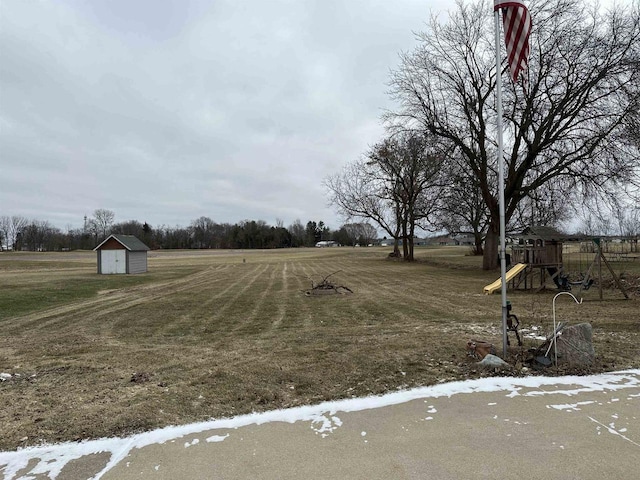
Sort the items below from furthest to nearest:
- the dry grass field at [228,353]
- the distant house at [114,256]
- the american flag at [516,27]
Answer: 1. the distant house at [114,256]
2. the american flag at [516,27]
3. the dry grass field at [228,353]

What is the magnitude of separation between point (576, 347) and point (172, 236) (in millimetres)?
125727

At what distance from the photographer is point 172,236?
399 ft

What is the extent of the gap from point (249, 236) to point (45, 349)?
11253 cm

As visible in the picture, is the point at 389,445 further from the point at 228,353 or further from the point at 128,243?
the point at 128,243

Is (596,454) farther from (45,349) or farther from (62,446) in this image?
(45,349)

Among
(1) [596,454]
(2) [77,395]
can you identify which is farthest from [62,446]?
(1) [596,454]

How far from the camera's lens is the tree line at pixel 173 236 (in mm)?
107562

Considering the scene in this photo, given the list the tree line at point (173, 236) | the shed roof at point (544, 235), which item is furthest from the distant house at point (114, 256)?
the tree line at point (173, 236)

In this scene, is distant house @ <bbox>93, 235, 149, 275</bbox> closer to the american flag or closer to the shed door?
the shed door

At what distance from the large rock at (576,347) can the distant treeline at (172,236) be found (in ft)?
324

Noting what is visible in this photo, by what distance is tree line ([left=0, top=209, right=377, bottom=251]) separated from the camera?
10756cm

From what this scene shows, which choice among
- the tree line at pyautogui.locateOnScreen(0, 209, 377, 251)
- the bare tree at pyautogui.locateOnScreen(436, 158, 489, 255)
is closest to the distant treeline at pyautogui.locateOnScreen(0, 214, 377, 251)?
the tree line at pyautogui.locateOnScreen(0, 209, 377, 251)

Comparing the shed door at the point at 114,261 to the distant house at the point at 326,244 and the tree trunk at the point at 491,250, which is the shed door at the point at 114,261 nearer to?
the tree trunk at the point at 491,250

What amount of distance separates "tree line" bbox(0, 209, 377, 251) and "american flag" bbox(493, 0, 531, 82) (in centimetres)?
9875
